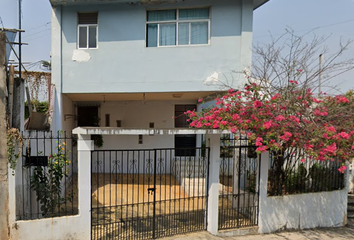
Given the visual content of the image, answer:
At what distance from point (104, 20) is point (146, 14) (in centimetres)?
143

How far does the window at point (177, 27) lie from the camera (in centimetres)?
695

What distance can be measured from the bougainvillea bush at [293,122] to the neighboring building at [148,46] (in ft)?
6.51

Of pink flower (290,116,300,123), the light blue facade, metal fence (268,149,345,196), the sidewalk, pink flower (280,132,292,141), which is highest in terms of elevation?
the light blue facade

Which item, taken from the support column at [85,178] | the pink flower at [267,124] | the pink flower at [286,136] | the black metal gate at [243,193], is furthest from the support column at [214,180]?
the support column at [85,178]

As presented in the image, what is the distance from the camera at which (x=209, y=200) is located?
4.96m

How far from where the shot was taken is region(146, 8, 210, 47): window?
6.95 metres

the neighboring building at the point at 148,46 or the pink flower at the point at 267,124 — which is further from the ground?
the neighboring building at the point at 148,46

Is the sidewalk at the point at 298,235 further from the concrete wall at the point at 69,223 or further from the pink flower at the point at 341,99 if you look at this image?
the pink flower at the point at 341,99

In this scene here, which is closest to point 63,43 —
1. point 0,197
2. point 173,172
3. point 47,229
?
point 0,197

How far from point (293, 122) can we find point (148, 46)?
5071 mm

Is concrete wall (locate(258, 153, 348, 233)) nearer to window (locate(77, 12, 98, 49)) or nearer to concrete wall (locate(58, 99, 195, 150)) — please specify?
concrete wall (locate(58, 99, 195, 150))

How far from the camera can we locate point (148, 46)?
7.03 meters

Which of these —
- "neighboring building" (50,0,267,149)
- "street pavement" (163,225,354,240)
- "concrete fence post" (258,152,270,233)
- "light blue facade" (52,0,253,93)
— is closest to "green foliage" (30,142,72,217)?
"neighboring building" (50,0,267,149)

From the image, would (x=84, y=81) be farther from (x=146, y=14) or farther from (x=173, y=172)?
(x=173, y=172)
